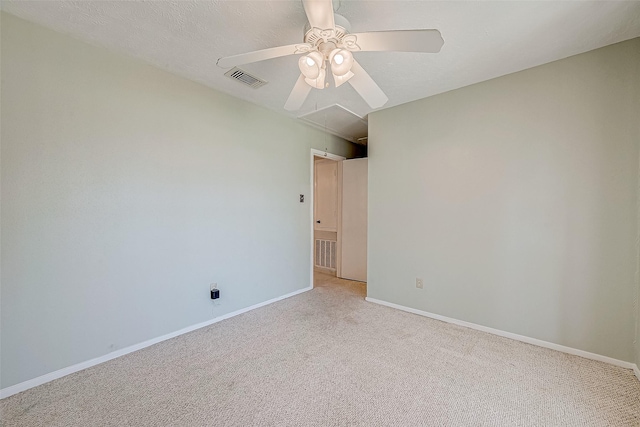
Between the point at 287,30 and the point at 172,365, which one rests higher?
the point at 287,30

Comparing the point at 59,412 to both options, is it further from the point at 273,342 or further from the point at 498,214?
the point at 498,214

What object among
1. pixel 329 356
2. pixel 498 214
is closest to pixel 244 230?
pixel 329 356

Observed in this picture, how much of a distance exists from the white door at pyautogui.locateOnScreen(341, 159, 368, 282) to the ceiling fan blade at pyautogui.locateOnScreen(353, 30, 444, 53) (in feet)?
9.49

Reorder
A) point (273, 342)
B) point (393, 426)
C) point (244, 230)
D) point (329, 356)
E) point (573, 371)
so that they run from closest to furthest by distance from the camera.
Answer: point (393, 426)
point (573, 371)
point (329, 356)
point (273, 342)
point (244, 230)

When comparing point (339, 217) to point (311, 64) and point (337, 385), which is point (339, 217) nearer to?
point (337, 385)

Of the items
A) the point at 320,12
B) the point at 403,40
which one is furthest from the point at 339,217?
the point at 320,12

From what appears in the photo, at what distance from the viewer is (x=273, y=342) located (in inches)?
94.1

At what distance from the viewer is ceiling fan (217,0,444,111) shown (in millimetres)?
1227

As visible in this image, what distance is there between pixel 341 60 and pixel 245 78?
1.41 metres

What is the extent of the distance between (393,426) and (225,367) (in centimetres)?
126

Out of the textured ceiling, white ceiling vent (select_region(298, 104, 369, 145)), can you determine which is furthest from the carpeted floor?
white ceiling vent (select_region(298, 104, 369, 145))

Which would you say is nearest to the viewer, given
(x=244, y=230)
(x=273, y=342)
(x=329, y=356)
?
(x=329, y=356)

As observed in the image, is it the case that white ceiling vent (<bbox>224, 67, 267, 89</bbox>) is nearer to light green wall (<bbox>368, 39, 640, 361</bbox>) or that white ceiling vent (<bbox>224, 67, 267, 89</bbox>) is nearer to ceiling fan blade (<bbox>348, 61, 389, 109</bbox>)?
ceiling fan blade (<bbox>348, 61, 389, 109</bbox>)

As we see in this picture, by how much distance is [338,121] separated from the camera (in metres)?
3.74
